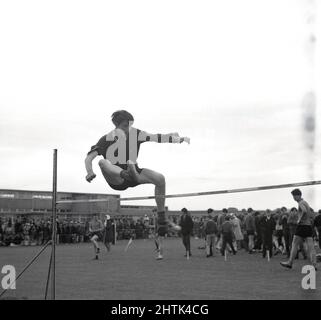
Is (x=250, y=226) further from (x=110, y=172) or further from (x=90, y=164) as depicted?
(x=110, y=172)

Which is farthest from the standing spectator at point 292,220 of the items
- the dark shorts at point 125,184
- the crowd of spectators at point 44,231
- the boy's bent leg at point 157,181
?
the crowd of spectators at point 44,231

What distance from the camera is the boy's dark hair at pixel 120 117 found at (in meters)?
7.05

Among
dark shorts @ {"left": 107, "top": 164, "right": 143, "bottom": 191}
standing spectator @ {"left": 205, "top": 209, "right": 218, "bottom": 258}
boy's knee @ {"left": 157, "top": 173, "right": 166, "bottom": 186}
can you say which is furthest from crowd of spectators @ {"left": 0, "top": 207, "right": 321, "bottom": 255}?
dark shorts @ {"left": 107, "top": 164, "right": 143, "bottom": 191}

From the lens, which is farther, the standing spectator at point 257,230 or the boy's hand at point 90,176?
the standing spectator at point 257,230

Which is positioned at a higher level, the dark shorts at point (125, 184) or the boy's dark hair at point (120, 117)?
the boy's dark hair at point (120, 117)

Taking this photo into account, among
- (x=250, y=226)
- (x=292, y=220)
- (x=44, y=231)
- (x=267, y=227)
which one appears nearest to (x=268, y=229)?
(x=267, y=227)

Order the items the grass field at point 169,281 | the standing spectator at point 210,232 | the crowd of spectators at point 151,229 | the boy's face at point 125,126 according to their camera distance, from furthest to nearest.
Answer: the standing spectator at point 210,232, the crowd of spectators at point 151,229, the grass field at point 169,281, the boy's face at point 125,126

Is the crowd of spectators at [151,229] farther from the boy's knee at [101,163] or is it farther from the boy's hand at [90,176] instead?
the boy's knee at [101,163]

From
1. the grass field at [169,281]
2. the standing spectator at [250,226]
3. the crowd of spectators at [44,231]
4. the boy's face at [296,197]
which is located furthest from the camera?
the crowd of spectators at [44,231]

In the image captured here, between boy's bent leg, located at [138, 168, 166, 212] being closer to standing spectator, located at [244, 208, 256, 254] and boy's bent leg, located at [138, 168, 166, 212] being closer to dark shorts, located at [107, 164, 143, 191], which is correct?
dark shorts, located at [107, 164, 143, 191]

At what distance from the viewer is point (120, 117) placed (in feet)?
23.1

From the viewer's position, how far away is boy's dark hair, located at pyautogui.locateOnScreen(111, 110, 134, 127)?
23.1 ft

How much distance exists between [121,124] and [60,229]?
2599 centimetres
